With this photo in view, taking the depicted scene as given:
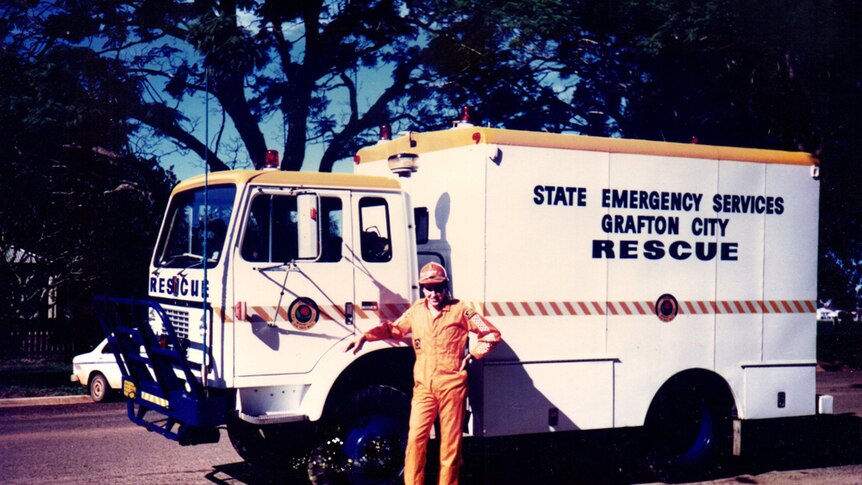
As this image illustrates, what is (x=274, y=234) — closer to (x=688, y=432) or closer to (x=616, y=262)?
(x=616, y=262)

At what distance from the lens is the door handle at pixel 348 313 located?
722cm

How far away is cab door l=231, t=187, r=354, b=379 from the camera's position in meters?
6.84

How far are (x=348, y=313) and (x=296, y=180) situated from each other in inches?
45.5

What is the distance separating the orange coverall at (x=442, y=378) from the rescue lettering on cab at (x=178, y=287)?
5.59ft

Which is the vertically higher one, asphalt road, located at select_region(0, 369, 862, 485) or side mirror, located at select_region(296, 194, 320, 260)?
side mirror, located at select_region(296, 194, 320, 260)

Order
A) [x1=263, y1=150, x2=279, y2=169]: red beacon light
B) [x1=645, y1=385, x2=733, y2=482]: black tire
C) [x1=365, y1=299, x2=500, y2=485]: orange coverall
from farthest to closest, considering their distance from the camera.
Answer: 1. [x1=645, y1=385, x2=733, y2=482]: black tire
2. [x1=263, y1=150, x2=279, y2=169]: red beacon light
3. [x1=365, y1=299, x2=500, y2=485]: orange coverall

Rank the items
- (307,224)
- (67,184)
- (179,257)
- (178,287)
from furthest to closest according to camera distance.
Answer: (67,184) < (179,257) < (178,287) < (307,224)

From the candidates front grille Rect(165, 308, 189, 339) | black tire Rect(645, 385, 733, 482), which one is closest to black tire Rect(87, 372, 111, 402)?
front grille Rect(165, 308, 189, 339)

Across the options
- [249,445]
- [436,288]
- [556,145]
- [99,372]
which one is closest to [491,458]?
[249,445]

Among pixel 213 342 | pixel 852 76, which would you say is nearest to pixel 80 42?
pixel 213 342

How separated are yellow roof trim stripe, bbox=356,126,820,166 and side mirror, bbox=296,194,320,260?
4.90 ft

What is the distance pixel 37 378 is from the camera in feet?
57.6

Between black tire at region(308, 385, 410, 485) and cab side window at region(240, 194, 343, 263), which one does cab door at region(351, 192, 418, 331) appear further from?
black tire at region(308, 385, 410, 485)

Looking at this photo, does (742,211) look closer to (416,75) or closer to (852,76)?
(852,76)
